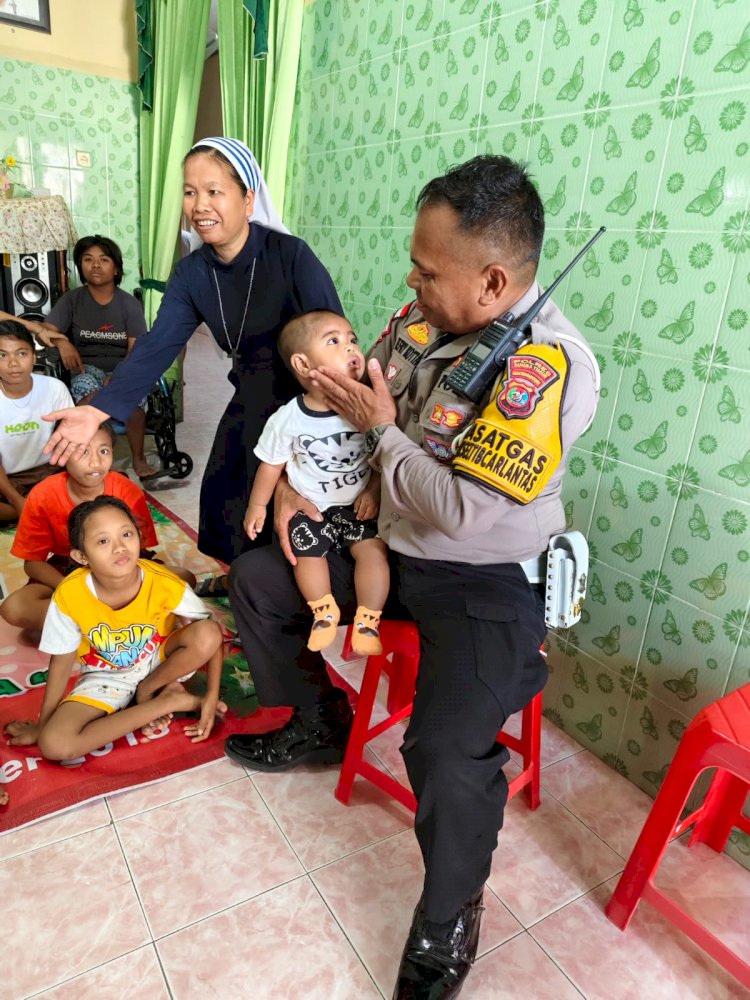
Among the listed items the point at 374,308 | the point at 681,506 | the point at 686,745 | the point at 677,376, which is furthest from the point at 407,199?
the point at 686,745

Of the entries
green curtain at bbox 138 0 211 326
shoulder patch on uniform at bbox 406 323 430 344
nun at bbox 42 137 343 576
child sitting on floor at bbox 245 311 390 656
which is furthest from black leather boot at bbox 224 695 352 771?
green curtain at bbox 138 0 211 326

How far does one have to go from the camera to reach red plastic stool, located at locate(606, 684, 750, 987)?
1.20m

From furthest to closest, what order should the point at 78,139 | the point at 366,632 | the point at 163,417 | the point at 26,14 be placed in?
the point at 78,139
the point at 26,14
the point at 163,417
the point at 366,632

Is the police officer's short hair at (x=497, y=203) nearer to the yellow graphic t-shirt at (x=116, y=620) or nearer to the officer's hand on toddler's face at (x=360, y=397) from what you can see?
the officer's hand on toddler's face at (x=360, y=397)

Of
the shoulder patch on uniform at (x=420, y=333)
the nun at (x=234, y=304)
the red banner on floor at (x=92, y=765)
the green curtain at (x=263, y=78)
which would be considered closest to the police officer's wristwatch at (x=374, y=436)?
the shoulder patch on uniform at (x=420, y=333)

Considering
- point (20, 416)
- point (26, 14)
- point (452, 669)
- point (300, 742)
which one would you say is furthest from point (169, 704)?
point (26, 14)

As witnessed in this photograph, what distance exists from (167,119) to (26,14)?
91 centimetres

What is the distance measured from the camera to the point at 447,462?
4.33ft

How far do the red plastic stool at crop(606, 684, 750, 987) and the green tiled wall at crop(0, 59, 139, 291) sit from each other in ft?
14.0

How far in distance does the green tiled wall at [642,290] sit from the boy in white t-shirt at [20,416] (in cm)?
186

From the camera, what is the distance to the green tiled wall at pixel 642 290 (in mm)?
1434

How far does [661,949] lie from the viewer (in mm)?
1332

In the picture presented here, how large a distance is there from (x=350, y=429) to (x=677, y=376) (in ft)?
2.45

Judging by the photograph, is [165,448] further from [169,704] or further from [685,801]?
[685,801]
